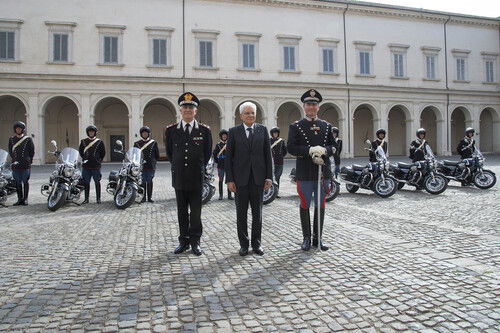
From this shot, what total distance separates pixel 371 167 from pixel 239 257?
302 inches

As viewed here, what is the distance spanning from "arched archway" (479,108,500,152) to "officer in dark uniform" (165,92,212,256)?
3918 centimetres

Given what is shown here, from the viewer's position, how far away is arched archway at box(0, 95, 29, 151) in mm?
29312

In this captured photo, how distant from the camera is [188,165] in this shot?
5.35m

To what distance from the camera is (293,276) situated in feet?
13.8

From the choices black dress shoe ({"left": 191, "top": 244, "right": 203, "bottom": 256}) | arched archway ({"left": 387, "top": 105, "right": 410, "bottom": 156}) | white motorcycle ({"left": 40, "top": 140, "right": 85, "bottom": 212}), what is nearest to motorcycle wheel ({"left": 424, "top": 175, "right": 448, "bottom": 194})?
black dress shoe ({"left": 191, "top": 244, "right": 203, "bottom": 256})

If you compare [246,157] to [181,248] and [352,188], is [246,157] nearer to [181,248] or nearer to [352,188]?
[181,248]

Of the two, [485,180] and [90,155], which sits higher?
[90,155]

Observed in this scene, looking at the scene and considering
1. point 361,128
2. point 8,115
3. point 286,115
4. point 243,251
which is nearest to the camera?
point 243,251

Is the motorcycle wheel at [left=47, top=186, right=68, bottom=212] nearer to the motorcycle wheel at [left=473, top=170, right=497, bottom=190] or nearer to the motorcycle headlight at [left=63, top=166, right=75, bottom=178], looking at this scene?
the motorcycle headlight at [left=63, top=166, right=75, bottom=178]


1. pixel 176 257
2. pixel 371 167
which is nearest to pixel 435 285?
pixel 176 257

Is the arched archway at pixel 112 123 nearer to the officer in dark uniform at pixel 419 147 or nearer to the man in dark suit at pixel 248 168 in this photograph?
the officer in dark uniform at pixel 419 147

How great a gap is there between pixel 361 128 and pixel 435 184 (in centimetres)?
2635

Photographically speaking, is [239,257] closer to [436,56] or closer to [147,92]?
[147,92]

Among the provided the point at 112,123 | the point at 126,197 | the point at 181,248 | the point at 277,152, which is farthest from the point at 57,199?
the point at 112,123
